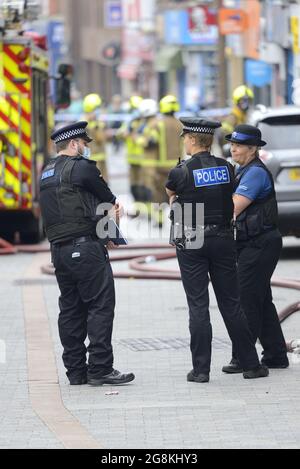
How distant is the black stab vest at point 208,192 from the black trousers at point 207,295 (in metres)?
0.14

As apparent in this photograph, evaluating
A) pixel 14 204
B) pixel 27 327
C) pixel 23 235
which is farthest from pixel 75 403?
pixel 23 235

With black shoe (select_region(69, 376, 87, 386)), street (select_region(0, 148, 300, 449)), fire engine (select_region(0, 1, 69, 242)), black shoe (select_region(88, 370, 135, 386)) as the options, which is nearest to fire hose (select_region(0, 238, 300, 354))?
street (select_region(0, 148, 300, 449))

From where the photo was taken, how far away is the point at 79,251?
9227mm

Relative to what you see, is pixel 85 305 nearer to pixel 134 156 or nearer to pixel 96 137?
pixel 96 137

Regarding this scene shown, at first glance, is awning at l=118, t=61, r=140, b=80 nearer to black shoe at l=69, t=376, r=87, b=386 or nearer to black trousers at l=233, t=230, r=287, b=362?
black trousers at l=233, t=230, r=287, b=362

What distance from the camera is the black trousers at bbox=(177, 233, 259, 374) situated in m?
9.30

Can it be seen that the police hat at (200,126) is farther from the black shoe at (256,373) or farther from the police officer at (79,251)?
the black shoe at (256,373)

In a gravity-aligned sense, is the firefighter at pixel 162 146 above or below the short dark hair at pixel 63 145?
below

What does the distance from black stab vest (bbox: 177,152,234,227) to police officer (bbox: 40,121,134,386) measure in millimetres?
463

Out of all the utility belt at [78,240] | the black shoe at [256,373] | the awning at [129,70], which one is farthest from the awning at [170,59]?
the utility belt at [78,240]

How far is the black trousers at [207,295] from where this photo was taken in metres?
9.30

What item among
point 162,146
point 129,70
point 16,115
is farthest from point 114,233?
point 129,70

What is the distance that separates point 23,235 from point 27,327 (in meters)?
7.64

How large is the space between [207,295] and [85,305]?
77cm
